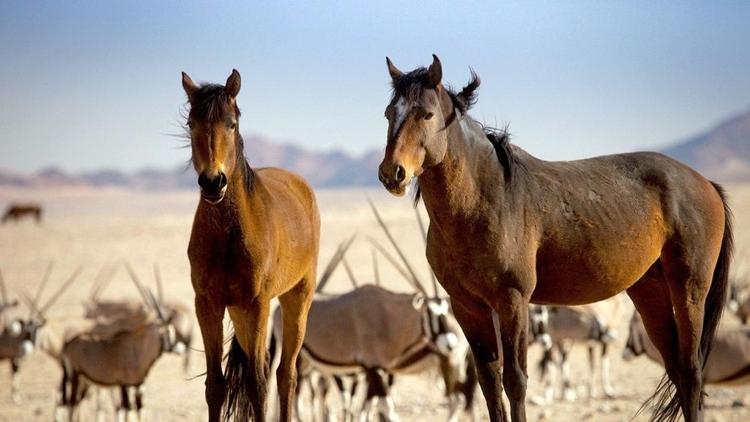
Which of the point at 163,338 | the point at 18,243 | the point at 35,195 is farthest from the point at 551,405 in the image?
the point at 35,195

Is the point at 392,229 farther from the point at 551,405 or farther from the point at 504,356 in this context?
the point at 504,356

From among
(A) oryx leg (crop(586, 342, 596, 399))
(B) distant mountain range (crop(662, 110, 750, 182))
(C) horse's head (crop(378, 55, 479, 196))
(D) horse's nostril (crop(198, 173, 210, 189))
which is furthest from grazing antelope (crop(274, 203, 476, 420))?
(B) distant mountain range (crop(662, 110, 750, 182))

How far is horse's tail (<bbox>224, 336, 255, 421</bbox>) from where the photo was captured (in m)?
7.17

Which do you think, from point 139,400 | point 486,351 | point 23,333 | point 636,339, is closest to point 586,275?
point 486,351

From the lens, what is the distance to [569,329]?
15.0m

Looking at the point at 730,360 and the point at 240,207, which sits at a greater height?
the point at 240,207

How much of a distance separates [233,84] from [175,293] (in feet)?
73.3

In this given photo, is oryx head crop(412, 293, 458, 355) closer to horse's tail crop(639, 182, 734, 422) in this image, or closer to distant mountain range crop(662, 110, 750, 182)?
horse's tail crop(639, 182, 734, 422)

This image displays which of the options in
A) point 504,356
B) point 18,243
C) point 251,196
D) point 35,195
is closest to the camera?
point 504,356

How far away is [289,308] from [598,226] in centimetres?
236

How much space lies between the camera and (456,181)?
5945 millimetres

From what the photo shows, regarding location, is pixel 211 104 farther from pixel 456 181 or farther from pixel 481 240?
pixel 481 240

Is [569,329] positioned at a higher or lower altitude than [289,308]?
lower

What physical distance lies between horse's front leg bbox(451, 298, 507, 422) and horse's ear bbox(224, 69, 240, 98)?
173 centimetres
